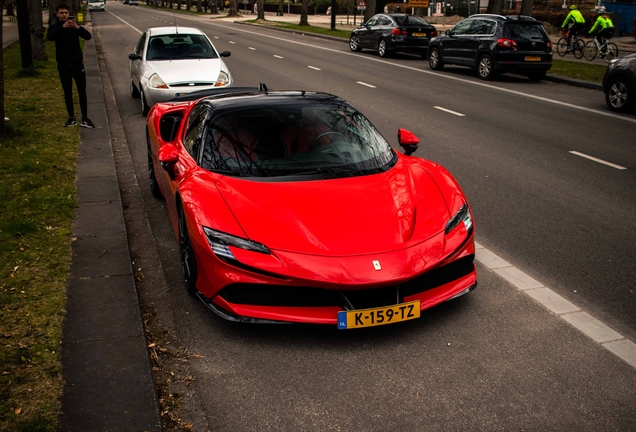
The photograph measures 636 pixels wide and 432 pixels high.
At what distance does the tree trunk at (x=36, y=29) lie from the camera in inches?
859

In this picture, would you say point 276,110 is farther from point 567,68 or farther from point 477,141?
point 567,68

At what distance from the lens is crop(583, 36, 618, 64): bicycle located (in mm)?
24297

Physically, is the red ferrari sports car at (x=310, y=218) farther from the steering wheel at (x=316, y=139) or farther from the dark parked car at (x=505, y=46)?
the dark parked car at (x=505, y=46)

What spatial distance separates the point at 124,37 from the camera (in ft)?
116

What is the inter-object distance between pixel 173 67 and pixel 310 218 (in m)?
9.74

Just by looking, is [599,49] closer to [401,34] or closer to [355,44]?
[401,34]

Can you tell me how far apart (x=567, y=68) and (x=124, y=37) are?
73.4ft

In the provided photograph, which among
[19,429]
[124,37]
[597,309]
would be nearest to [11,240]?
[19,429]

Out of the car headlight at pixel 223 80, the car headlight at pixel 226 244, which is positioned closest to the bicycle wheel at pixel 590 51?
the car headlight at pixel 223 80

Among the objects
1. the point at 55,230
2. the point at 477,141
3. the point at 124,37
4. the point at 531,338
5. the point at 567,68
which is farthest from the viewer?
the point at 124,37

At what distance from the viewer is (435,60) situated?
Answer: 22531mm

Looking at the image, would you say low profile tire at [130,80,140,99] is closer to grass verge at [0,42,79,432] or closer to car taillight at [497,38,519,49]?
grass verge at [0,42,79,432]

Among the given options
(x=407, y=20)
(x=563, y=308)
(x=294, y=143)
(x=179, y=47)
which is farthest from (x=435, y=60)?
(x=563, y=308)

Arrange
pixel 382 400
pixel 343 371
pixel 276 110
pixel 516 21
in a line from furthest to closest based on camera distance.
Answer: pixel 516 21 → pixel 276 110 → pixel 343 371 → pixel 382 400
